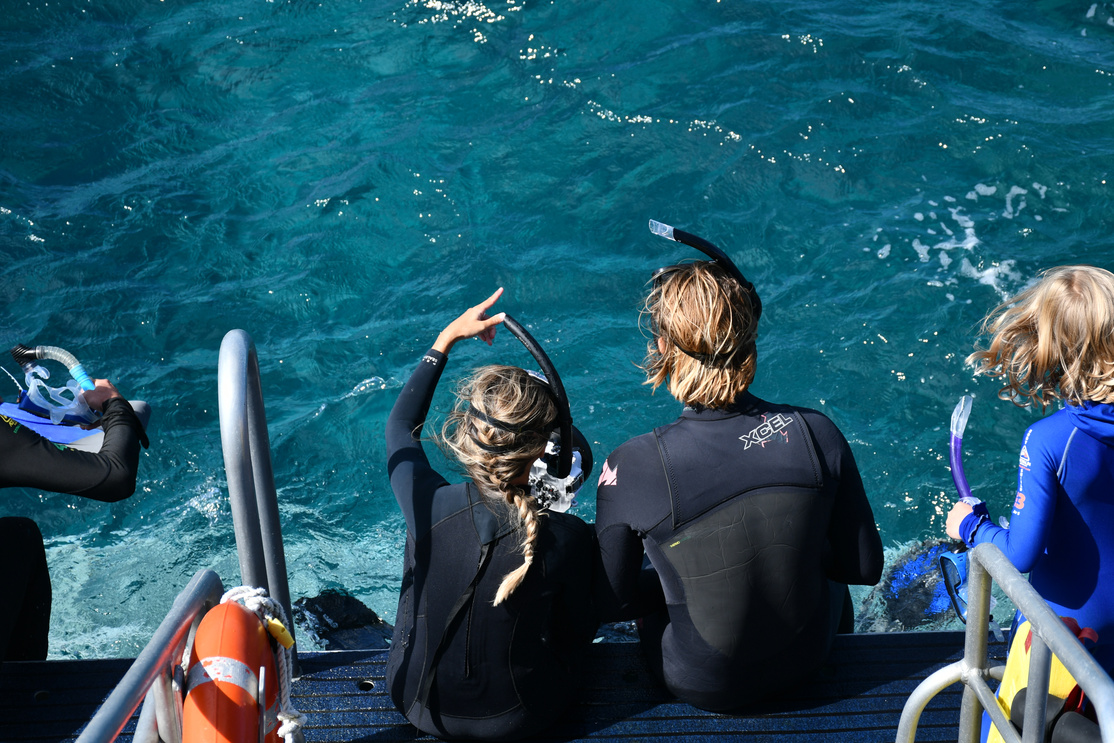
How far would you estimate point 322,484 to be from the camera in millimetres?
5824

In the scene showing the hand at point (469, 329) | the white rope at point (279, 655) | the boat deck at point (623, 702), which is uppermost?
the hand at point (469, 329)

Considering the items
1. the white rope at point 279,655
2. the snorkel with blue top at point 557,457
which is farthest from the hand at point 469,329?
the white rope at point 279,655

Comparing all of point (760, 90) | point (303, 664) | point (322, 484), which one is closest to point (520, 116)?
point (760, 90)

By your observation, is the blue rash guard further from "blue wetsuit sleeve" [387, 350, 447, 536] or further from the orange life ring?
the orange life ring

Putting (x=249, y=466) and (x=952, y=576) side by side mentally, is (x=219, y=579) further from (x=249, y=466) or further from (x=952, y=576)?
(x=952, y=576)

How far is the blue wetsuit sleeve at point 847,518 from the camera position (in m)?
2.50

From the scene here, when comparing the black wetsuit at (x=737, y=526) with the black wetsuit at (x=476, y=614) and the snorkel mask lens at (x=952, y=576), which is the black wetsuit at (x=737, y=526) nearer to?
the black wetsuit at (x=476, y=614)

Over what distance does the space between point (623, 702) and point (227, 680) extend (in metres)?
1.29

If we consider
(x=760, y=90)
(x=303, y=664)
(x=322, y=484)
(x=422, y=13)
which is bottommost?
(x=322, y=484)

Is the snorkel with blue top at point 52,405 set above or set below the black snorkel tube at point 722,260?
below

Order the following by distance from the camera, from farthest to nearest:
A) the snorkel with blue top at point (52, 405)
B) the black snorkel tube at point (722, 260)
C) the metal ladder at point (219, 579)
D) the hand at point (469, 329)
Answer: the snorkel with blue top at point (52, 405)
the hand at point (469, 329)
the black snorkel tube at point (722, 260)
the metal ladder at point (219, 579)

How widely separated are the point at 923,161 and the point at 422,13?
5.29 meters

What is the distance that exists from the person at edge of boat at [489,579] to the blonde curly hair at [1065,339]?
48.8 inches

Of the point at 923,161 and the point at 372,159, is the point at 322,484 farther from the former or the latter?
the point at 923,161
